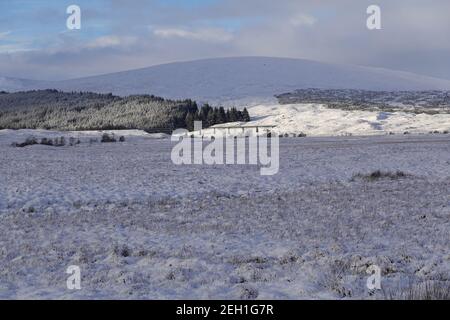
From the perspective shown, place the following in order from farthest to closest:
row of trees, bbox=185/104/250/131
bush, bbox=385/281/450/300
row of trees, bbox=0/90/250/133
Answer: row of trees, bbox=0/90/250/133
row of trees, bbox=185/104/250/131
bush, bbox=385/281/450/300

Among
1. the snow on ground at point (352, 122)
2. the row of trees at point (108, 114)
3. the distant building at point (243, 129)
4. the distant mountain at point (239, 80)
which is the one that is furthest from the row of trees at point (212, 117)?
the distant mountain at point (239, 80)

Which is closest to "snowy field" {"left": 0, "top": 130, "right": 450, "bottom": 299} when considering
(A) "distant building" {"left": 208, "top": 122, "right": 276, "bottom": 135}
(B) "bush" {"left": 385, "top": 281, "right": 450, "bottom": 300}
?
(B) "bush" {"left": 385, "top": 281, "right": 450, "bottom": 300}

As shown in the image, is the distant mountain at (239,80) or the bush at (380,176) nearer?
the bush at (380,176)

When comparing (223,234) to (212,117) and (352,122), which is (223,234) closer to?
(352,122)

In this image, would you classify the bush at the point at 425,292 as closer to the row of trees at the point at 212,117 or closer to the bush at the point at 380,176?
the bush at the point at 380,176

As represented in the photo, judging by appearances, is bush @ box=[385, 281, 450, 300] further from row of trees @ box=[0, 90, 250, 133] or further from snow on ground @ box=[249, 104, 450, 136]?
row of trees @ box=[0, 90, 250, 133]
